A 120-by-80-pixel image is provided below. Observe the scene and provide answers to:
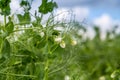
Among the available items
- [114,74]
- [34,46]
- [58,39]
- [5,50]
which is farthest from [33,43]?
[114,74]

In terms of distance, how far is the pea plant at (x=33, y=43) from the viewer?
2.14 metres

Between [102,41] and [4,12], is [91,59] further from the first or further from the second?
[4,12]

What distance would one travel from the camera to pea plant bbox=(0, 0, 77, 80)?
2139 mm

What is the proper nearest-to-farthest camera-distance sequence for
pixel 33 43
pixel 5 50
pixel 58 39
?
1. pixel 5 50
2. pixel 58 39
3. pixel 33 43

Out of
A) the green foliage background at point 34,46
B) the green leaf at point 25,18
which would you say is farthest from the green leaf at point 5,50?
the green leaf at point 25,18

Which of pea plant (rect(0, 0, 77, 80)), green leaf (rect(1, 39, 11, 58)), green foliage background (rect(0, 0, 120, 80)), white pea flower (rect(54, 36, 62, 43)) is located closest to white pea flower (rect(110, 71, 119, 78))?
green foliage background (rect(0, 0, 120, 80))

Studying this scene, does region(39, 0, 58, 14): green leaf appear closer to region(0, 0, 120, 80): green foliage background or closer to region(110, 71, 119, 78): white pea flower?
region(0, 0, 120, 80): green foliage background

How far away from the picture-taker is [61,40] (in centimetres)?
216

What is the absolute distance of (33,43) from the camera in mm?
2258

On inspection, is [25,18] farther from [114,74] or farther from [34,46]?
[114,74]

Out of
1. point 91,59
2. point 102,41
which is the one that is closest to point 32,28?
point 91,59

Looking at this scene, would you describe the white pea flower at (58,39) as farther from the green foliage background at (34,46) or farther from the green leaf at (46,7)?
the green leaf at (46,7)

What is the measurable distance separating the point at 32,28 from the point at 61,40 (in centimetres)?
14

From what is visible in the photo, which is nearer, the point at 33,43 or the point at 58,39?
the point at 58,39
